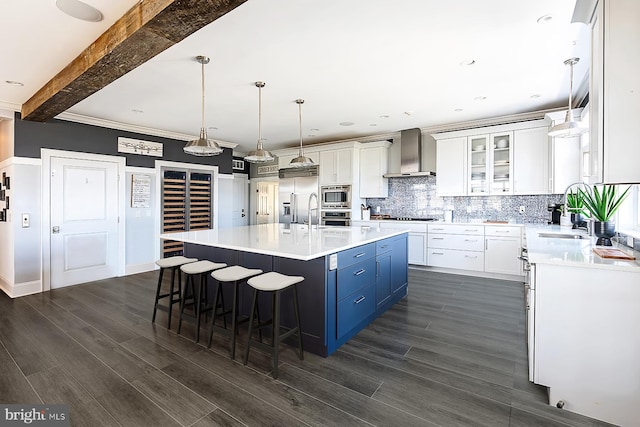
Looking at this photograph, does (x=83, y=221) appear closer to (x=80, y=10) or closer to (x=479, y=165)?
(x=80, y=10)

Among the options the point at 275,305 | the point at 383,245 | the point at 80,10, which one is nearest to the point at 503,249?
the point at 383,245

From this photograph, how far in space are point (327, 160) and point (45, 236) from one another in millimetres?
4794

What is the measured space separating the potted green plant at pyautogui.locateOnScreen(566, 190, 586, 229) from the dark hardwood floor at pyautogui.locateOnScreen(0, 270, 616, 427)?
1.33 m

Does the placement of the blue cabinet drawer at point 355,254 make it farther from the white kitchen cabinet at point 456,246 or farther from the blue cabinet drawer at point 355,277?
the white kitchen cabinet at point 456,246

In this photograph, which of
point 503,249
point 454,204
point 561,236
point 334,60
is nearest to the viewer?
point 334,60

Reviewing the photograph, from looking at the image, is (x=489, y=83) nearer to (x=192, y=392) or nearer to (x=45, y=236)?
(x=192, y=392)

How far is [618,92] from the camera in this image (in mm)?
1653

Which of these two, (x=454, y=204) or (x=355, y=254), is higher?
(x=454, y=204)

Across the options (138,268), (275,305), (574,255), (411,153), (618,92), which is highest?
(411,153)

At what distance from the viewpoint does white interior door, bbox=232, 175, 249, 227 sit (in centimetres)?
780

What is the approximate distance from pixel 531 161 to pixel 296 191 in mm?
4345

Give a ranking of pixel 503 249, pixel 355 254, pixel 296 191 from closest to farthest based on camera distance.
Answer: pixel 355 254 → pixel 503 249 → pixel 296 191

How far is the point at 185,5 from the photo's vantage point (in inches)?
72.6

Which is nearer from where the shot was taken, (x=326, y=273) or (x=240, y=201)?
(x=326, y=273)
